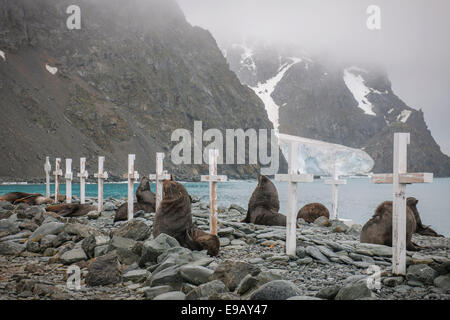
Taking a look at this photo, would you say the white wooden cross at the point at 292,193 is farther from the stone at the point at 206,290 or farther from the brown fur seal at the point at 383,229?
the stone at the point at 206,290

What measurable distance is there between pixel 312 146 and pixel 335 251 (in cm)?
11442

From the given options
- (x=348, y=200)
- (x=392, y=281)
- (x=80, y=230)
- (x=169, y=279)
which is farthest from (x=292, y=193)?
(x=348, y=200)

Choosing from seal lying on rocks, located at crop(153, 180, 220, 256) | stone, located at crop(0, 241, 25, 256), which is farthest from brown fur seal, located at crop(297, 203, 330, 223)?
stone, located at crop(0, 241, 25, 256)

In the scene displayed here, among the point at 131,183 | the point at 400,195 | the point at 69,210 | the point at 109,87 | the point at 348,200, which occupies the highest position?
the point at 109,87

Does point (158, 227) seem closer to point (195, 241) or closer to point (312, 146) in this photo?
point (195, 241)

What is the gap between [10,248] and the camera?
7828mm

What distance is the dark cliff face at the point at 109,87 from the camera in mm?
64344

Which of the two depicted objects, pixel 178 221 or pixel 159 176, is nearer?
pixel 178 221

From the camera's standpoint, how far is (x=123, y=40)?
10288cm

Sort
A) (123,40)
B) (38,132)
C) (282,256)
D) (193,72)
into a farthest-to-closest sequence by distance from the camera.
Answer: (193,72) → (123,40) → (38,132) → (282,256)

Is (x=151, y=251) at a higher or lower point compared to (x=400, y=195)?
lower

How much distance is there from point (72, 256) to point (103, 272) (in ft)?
5.76

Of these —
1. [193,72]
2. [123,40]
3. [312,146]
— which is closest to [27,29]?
[123,40]

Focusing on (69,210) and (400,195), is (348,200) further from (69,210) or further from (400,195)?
(400,195)
